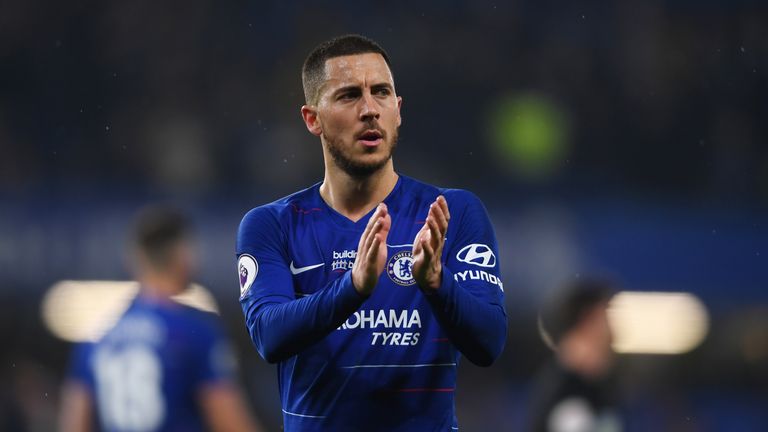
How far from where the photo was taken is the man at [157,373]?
5.11m

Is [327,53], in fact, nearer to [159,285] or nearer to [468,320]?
[468,320]

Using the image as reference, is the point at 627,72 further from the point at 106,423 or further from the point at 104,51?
the point at 106,423

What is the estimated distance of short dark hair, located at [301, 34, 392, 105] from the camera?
11.0 ft

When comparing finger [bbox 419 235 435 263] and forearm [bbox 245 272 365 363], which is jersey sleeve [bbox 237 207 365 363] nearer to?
forearm [bbox 245 272 365 363]

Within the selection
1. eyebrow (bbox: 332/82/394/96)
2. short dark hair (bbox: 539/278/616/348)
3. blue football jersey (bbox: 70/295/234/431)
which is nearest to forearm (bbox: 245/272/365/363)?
eyebrow (bbox: 332/82/394/96)

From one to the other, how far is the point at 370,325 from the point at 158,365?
2.19 m

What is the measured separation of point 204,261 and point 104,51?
3466 millimetres

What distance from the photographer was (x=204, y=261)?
12.4 meters

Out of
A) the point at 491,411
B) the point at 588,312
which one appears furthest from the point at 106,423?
the point at 491,411

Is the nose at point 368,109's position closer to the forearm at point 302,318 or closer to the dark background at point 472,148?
the forearm at point 302,318

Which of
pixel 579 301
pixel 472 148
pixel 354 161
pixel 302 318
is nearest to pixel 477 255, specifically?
pixel 354 161

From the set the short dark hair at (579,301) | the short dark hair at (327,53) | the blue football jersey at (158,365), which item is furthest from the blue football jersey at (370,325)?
the short dark hair at (579,301)

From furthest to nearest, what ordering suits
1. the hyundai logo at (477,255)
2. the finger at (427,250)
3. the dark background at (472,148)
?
1. the dark background at (472,148)
2. the hyundai logo at (477,255)
3. the finger at (427,250)

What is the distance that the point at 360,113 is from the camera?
3266 mm
